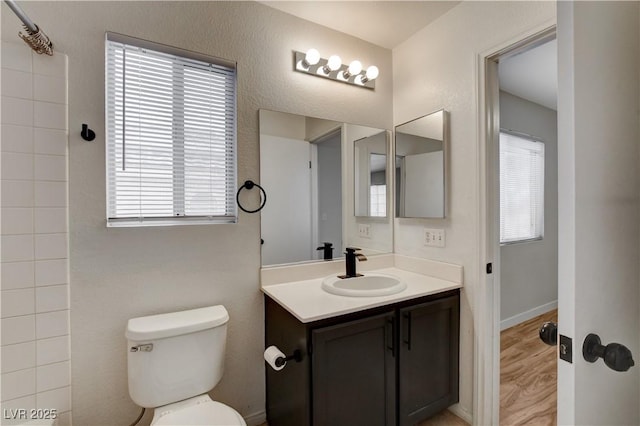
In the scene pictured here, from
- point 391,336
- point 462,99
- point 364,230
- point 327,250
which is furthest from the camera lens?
point 364,230

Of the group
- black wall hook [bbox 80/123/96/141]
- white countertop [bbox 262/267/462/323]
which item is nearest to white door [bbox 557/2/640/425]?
white countertop [bbox 262/267/462/323]

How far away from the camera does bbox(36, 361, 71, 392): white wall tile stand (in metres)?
1.26

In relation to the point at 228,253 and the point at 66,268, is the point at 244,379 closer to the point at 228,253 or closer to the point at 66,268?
the point at 228,253

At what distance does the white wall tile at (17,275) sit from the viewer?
120cm

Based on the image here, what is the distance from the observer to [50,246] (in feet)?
4.18

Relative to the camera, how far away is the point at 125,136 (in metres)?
1.43

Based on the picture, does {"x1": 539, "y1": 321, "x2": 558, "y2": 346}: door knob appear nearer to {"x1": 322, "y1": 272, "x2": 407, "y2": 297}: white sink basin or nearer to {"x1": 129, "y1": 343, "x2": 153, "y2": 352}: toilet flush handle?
{"x1": 322, "y1": 272, "x2": 407, "y2": 297}: white sink basin

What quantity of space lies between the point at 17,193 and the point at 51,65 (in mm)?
563

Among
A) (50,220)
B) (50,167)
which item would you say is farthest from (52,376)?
(50,167)

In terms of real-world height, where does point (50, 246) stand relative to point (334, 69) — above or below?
below

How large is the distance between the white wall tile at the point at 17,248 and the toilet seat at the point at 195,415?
34.0 inches

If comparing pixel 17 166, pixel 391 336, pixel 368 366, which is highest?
pixel 17 166

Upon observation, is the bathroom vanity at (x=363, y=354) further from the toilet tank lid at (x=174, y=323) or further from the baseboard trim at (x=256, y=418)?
the toilet tank lid at (x=174, y=323)

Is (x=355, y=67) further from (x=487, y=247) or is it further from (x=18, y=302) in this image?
(x=18, y=302)
